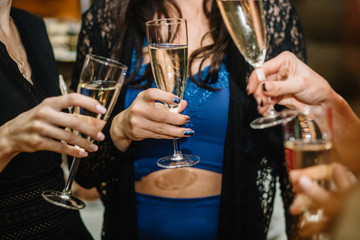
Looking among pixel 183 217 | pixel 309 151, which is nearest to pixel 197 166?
pixel 183 217

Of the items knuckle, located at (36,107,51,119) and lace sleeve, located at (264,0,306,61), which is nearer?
knuckle, located at (36,107,51,119)

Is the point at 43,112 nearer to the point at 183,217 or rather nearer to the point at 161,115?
Result: the point at 161,115

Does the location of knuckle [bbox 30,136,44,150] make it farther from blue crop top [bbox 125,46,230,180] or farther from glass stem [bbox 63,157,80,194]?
blue crop top [bbox 125,46,230,180]

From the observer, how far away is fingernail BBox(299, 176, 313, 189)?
54cm

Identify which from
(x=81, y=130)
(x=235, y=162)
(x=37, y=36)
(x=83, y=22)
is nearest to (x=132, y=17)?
(x=83, y=22)

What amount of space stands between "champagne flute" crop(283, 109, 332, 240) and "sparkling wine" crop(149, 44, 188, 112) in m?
0.40

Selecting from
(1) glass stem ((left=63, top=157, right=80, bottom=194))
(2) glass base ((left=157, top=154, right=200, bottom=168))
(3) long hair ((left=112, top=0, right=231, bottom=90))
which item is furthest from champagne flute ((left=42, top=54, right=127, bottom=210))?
(3) long hair ((left=112, top=0, right=231, bottom=90))

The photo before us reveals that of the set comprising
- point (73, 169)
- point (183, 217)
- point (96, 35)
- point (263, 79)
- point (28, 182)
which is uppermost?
point (96, 35)

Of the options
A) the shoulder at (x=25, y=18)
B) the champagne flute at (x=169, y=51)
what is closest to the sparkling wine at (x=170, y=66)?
the champagne flute at (x=169, y=51)

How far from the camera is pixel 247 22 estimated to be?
33.3 inches

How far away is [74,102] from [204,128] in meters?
0.72

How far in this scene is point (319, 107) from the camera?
1.00 meters

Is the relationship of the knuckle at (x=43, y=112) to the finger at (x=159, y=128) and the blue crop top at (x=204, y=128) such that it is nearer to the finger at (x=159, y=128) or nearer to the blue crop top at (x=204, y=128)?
the finger at (x=159, y=128)

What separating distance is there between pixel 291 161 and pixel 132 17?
120 cm
